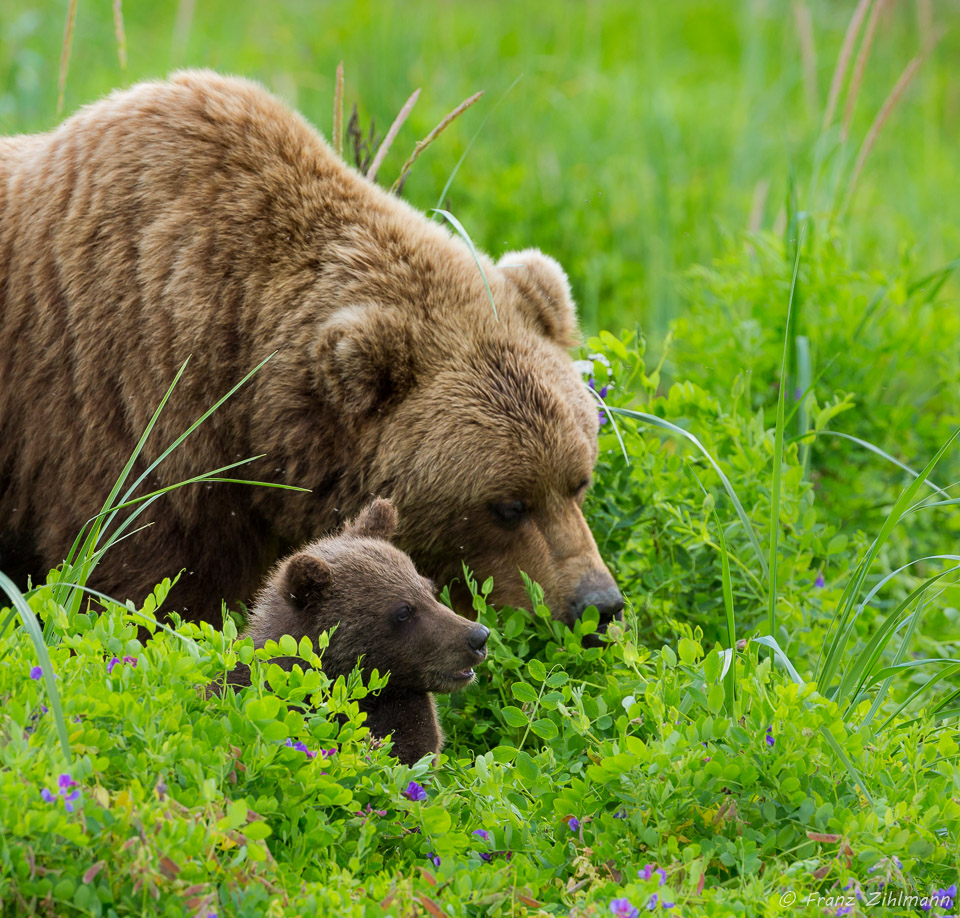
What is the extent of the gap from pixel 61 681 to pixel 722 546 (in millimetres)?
1676

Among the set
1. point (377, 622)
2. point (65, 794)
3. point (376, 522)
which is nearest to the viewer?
point (65, 794)

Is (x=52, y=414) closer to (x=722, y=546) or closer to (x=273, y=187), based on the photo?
(x=273, y=187)

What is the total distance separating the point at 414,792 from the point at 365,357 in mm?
1419

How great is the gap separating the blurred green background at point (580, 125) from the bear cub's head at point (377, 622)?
3.41 m

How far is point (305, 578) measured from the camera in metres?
3.12

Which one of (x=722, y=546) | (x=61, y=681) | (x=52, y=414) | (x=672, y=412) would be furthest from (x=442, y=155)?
(x=61, y=681)

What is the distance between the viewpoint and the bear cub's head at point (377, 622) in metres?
3.20

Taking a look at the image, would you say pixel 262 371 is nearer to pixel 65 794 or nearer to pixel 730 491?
pixel 730 491

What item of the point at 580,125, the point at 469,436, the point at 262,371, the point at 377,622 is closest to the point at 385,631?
the point at 377,622

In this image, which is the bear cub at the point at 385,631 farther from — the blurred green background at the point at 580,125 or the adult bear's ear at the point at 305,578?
the blurred green background at the point at 580,125

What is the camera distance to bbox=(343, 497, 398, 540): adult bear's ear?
134 inches

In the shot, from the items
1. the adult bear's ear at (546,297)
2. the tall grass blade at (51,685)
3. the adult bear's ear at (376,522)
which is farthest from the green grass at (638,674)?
the adult bear's ear at (376,522)

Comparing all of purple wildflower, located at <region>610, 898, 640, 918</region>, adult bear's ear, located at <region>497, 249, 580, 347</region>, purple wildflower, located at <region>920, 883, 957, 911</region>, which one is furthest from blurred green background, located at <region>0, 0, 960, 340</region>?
purple wildflower, located at <region>610, 898, 640, 918</region>

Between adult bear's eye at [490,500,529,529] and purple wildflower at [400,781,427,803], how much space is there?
124 cm
